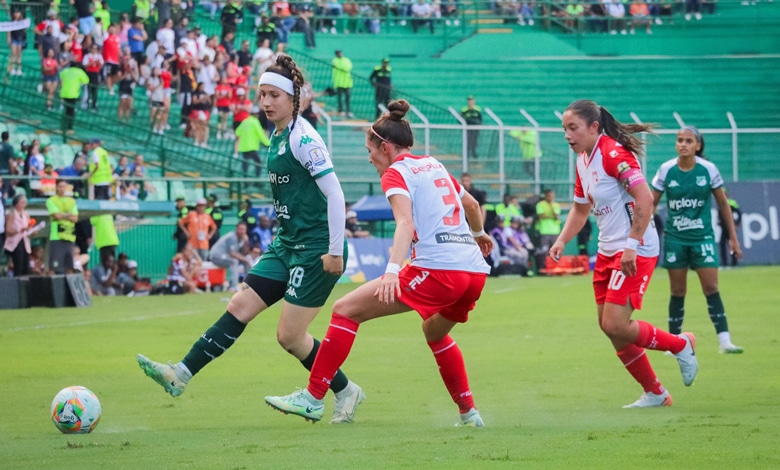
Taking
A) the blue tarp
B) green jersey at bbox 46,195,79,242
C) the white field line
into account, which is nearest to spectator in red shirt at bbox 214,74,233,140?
the blue tarp

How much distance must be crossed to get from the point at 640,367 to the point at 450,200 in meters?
2.27

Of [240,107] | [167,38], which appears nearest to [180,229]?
[240,107]

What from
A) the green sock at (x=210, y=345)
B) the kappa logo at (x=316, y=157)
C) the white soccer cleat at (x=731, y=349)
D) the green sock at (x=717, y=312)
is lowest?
the white soccer cleat at (x=731, y=349)

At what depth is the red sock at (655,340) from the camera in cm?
980

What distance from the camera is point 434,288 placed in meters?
8.42

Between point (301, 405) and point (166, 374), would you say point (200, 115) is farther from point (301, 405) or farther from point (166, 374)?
point (301, 405)

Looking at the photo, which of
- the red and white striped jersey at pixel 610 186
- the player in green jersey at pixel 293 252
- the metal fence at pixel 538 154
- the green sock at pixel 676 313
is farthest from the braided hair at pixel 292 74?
the metal fence at pixel 538 154

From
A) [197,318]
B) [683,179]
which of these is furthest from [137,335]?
[683,179]

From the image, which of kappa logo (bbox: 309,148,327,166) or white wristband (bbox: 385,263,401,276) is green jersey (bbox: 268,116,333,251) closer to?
kappa logo (bbox: 309,148,327,166)

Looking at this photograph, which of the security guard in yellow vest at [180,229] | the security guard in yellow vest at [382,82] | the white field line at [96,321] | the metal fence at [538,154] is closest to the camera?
the white field line at [96,321]

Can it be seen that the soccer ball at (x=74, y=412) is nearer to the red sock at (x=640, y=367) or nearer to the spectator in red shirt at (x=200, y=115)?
the red sock at (x=640, y=367)

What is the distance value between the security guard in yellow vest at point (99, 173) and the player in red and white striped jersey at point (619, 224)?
1749 cm

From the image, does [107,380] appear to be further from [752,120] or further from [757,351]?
[752,120]

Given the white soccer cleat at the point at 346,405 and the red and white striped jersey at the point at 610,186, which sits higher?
the red and white striped jersey at the point at 610,186
